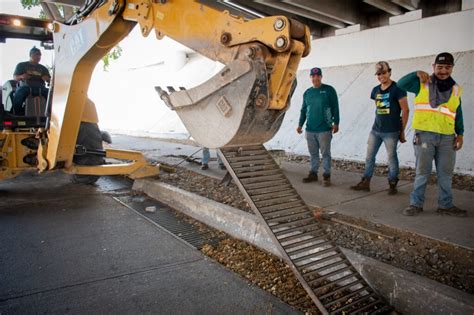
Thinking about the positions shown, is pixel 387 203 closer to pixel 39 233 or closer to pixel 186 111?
pixel 186 111

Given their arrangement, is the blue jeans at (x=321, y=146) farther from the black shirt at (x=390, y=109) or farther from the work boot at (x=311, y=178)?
the black shirt at (x=390, y=109)

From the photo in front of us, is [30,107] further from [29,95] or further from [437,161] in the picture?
[437,161]

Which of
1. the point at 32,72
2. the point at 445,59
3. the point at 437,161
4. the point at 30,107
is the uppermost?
the point at 32,72

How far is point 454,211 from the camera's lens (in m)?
4.02

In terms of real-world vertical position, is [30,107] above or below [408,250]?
above

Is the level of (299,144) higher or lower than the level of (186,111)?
lower

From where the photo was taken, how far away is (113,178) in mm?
6918

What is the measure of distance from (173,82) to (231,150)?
45.4ft

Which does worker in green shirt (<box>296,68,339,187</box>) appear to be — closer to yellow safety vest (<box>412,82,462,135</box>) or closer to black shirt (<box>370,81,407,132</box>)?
black shirt (<box>370,81,407,132</box>)

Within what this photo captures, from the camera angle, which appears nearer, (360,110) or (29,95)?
(29,95)

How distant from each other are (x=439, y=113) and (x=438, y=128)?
0.56ft

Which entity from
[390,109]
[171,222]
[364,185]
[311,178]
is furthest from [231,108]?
[311,178]

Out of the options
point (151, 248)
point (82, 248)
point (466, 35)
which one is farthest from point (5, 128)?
point (466, 35)

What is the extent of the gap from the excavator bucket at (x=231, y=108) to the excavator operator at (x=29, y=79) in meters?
4.05
